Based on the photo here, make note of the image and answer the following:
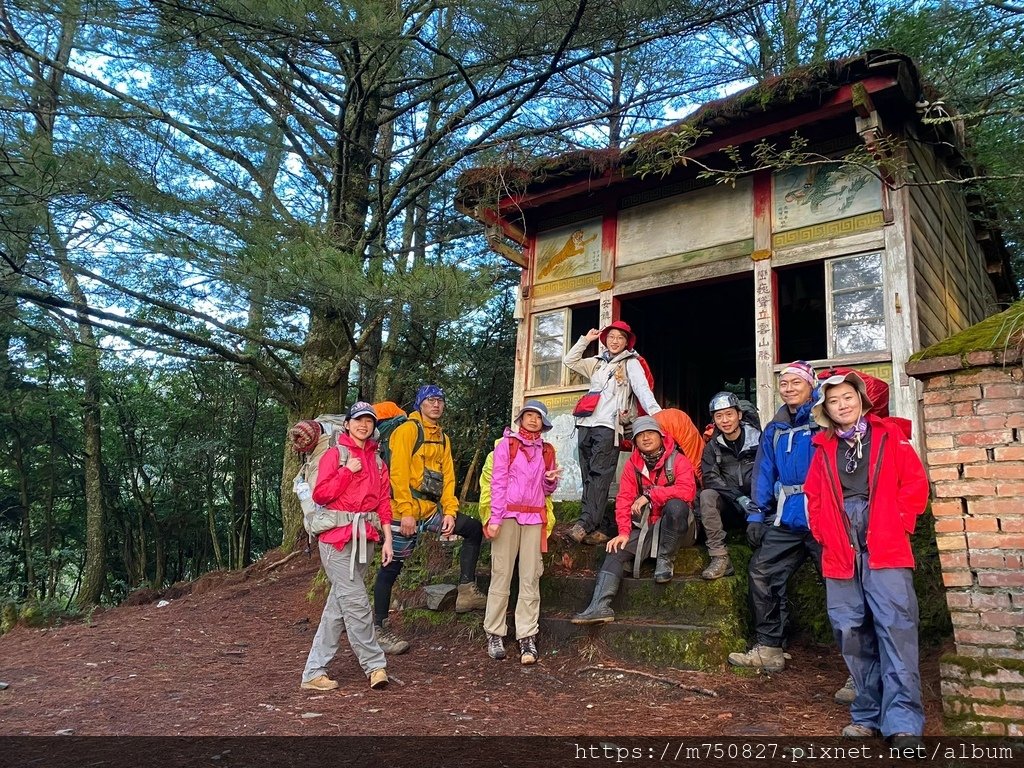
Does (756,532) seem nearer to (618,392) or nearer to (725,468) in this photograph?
(725,468)

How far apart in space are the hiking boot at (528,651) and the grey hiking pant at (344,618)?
1047 millimetres

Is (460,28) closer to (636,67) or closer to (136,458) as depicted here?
(636,67)

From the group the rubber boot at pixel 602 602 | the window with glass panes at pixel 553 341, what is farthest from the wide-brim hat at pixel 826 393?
the window with glass panes at pixel 553 341

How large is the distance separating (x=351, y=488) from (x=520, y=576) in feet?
4.70

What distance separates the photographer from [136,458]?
16.0 m

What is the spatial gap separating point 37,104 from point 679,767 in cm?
948

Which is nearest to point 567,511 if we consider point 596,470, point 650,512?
point 596,470

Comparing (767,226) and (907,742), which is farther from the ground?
(767,226)

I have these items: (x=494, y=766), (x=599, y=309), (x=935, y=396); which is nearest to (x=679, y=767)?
(x=494, y=766)

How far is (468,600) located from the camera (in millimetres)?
5676

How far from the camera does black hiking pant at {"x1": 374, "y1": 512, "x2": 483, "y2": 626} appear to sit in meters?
5.32

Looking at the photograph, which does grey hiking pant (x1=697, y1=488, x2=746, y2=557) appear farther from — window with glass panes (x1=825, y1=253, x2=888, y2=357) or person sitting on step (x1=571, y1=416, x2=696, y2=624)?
window with glass panes (x1=825, y1=253, x2=888, y2=357)

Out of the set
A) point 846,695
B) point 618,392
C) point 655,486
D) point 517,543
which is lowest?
point 846,695

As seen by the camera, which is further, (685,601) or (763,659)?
(685,601)
